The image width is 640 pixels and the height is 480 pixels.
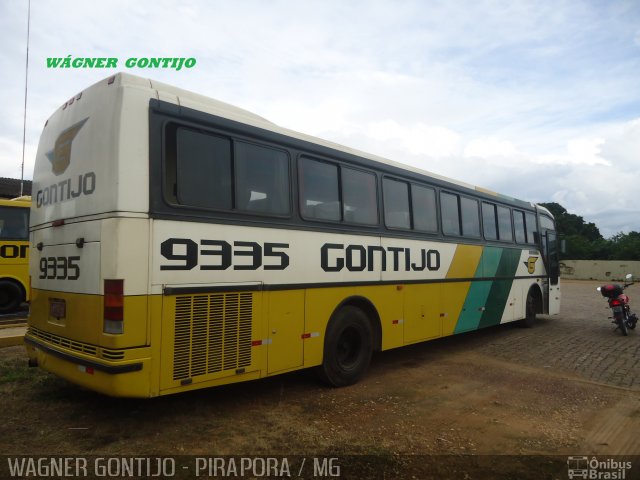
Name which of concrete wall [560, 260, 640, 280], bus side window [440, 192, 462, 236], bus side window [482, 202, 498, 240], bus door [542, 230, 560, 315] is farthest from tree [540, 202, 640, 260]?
bus side window [440, 192, 462, 236]

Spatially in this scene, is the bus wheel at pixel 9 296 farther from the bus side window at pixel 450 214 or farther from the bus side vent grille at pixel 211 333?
the bus side window at pixel 450 214

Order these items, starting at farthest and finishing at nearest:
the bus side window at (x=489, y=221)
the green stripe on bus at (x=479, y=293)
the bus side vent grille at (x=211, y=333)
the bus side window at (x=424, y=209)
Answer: the bus side window at (x=489, y=221)
the green stripe on bus at (x=479, y=293)
the bus side window at (x=424, y=209)
the bus side vent grille at (x=211, y=333)

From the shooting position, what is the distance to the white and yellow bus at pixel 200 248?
13.1ft

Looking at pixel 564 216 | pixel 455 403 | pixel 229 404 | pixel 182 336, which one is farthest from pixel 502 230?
pixel 564 216

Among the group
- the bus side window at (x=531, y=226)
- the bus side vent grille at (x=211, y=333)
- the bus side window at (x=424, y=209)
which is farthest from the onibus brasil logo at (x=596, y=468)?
the bus side window at (x=531, y=226)

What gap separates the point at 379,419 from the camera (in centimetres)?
474

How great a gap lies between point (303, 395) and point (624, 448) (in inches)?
127

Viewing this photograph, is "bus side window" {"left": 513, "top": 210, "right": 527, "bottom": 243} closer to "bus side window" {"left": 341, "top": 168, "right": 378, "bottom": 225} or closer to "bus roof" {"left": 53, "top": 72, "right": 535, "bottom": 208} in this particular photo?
"bus roof" {"left": 53, "top": 72, "right": 535, "bottom": 208}

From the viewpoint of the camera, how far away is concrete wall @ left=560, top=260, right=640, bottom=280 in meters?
38.4

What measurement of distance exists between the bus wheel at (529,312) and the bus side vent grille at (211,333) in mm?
8520

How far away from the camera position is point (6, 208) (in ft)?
36.3

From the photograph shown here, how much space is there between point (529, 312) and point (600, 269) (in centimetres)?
3427

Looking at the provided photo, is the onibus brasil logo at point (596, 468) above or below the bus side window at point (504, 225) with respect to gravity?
below

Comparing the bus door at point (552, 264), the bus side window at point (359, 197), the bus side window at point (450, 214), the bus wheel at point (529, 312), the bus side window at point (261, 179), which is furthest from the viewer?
the bus door at point (552, 264)
